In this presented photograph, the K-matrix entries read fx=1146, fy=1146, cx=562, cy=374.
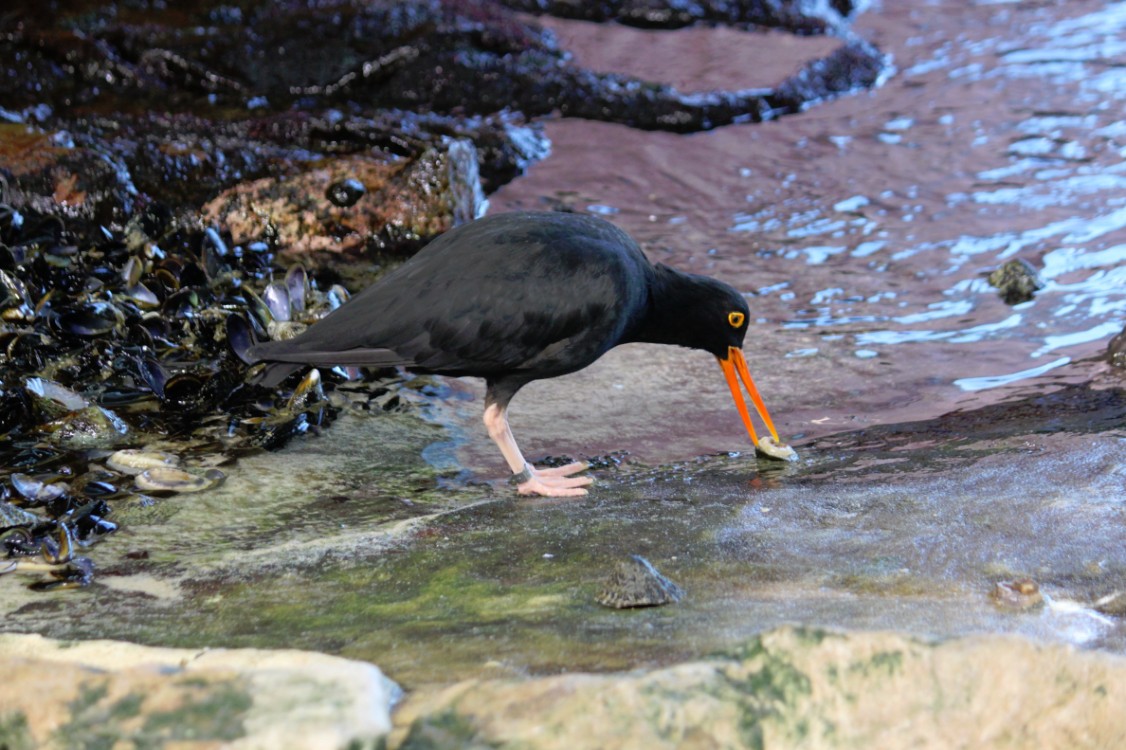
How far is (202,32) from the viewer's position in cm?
959

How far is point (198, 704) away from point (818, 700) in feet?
3.70

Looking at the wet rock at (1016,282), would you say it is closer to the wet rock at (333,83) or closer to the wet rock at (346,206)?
the wet rock at (346,206)

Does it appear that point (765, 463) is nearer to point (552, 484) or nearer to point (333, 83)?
point (552, 484)

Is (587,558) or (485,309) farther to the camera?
(485,309)

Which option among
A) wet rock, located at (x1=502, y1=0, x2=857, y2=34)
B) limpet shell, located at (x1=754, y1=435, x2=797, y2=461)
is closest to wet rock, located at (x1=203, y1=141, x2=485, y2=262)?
limpet shell, located at (x1=754, y1=435, x2=797, y2=461)

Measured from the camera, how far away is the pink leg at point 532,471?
3918 millimetres

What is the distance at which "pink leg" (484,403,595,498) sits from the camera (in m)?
3.92

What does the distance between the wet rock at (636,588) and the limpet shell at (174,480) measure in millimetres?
1700

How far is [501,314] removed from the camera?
391cm

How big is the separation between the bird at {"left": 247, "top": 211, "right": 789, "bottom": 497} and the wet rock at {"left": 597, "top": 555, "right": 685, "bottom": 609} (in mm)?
1207

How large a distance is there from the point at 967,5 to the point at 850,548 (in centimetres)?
1109

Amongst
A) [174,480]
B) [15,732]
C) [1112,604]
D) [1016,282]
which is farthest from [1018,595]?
[1016,282]

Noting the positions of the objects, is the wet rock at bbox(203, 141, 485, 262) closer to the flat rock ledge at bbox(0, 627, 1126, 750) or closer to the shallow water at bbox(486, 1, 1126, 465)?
the shallow water at bbox(486, 1, 1126, 465)

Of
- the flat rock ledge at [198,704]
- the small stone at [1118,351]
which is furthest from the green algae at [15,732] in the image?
the small stone at [1118,351]
